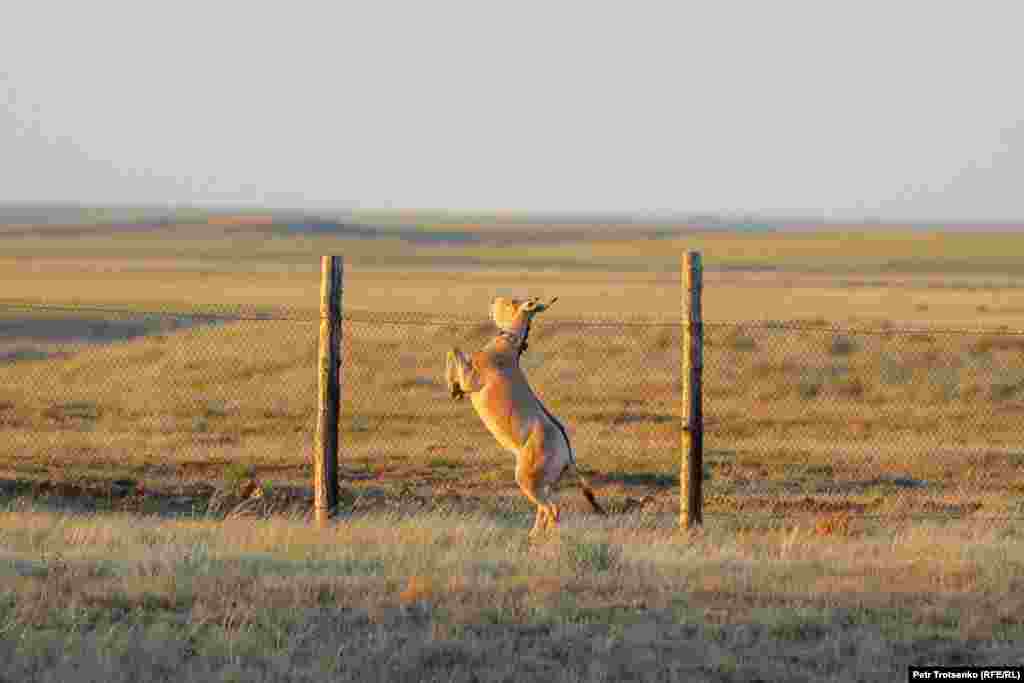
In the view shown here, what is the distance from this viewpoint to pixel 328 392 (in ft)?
38.6

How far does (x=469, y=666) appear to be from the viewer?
764cm

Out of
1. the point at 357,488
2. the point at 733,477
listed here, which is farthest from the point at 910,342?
the point at 357,488

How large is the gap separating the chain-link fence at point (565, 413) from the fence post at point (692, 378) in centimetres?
121

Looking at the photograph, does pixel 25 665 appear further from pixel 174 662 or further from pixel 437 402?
pixel 437 402

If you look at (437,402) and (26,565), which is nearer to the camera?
(26,565)

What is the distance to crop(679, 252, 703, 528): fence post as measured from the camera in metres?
11.6

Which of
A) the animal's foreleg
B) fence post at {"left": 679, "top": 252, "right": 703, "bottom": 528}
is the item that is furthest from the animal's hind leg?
fence post at {"left": 679, "top": 252, "right": 703, "bottom": 528}

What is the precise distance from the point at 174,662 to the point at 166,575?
5.49 feet

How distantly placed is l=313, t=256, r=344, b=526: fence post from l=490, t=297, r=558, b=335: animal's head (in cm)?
118

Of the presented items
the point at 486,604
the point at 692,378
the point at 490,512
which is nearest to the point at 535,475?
the point at 692,378

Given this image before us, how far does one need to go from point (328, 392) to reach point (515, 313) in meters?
1.52

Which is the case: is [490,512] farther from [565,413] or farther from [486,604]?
[565,413]

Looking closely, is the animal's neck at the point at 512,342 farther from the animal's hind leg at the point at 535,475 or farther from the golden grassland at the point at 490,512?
the golden grassland at the point at 490,512

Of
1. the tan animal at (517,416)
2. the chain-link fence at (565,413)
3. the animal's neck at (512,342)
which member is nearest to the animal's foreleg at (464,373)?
the tan animal at (517,416)
